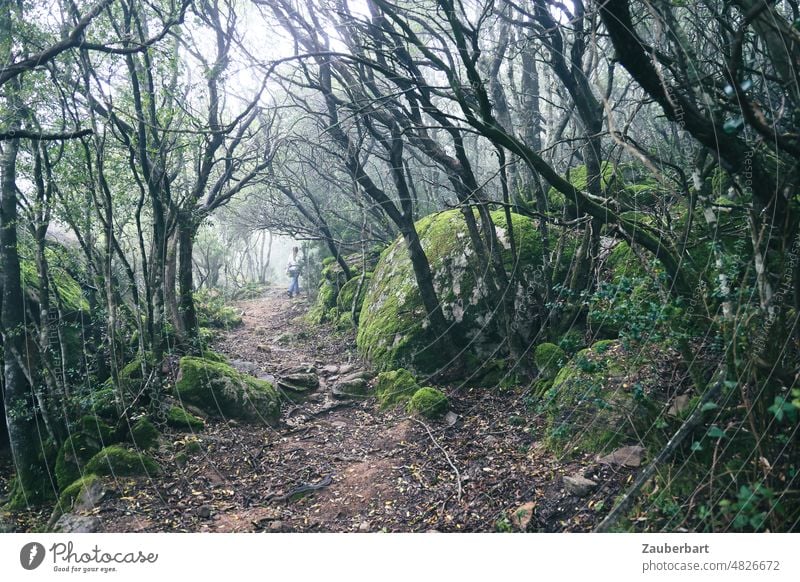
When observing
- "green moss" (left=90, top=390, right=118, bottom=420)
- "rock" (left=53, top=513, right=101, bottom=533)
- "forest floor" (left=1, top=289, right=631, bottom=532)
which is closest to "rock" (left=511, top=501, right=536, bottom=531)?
"forest floor" (left=1, top=289, right=631, bottom=532)

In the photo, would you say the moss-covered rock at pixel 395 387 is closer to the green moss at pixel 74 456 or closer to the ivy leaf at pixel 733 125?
the green moss at pixel 74 456

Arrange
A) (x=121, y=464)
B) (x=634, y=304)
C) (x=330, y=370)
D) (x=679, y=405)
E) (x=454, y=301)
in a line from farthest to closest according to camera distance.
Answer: (x=330, y=370) < (x=454, y=301) < (x=121, y=464) < (x=634, y=304) < (x=679, y=405)

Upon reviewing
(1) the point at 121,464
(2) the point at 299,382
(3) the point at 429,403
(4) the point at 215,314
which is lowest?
(3) the point at 429,403

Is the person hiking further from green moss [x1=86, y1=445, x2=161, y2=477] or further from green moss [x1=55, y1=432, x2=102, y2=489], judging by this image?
green moss [x1=86, y1=445, x2=161, y2=477]

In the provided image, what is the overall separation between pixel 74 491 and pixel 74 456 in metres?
0.68

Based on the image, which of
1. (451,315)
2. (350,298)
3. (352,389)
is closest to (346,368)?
(352,389)

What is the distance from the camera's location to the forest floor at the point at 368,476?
11.8 feet

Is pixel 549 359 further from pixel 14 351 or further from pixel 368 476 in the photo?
pixel 14 351

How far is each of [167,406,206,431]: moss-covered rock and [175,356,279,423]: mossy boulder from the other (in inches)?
8.6

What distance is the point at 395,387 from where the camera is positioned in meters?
6.65

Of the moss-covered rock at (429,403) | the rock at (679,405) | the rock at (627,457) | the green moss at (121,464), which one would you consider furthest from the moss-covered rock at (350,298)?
the rock at (679,405)

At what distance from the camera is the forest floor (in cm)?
359
